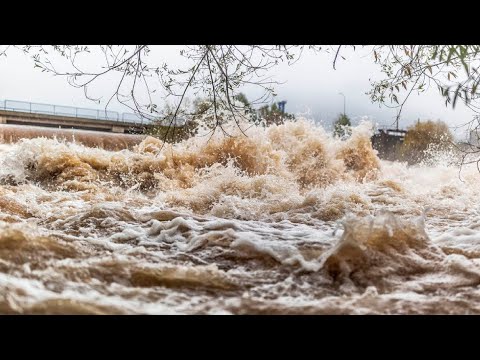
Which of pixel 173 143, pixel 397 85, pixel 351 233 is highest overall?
pixel 397 85

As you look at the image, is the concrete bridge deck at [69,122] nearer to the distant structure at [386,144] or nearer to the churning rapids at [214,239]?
the churning rapids at [214,239]

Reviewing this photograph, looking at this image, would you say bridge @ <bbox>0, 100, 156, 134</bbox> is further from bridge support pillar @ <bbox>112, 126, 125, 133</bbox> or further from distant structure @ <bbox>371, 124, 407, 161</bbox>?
distant structure @ <bbox>371, 124, 407, 161</bbox>

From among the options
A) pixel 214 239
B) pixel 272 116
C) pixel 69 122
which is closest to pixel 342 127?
pixel 272 116

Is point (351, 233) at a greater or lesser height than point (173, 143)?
lesser

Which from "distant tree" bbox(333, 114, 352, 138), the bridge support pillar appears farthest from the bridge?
"distant tree" bbox(333, 114, 352, 138)

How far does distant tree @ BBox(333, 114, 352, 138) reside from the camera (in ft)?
15.6

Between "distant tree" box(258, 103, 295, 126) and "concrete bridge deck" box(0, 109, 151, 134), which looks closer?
"concrete bridge deck" box(0, 109, 151, 134)

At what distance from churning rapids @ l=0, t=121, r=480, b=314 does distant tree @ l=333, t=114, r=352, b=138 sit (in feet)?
2.10

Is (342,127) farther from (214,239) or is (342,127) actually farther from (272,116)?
(214,239)

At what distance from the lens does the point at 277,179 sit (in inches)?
173

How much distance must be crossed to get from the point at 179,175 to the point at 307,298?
3282 mm
